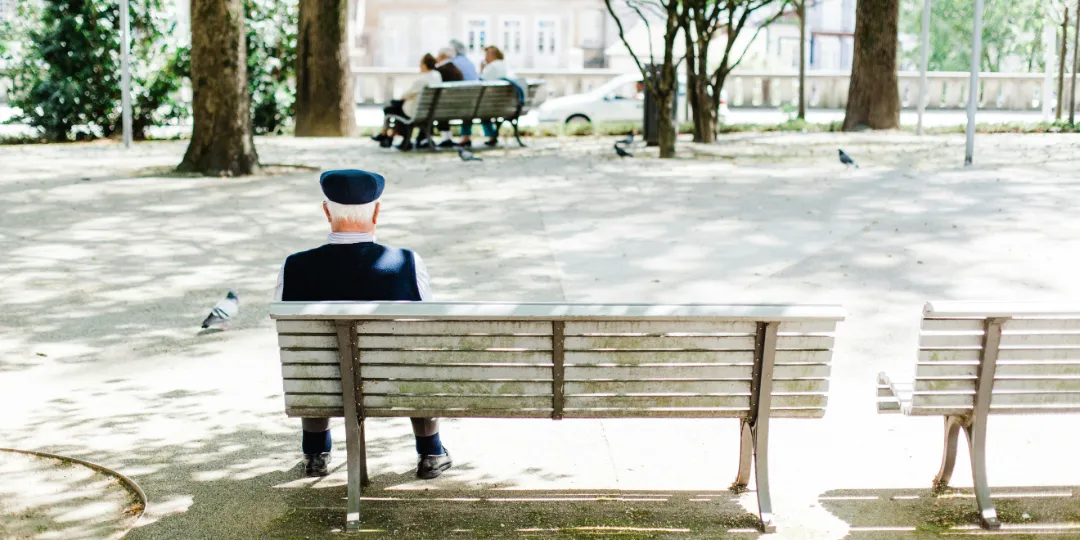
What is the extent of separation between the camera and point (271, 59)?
22.2 m

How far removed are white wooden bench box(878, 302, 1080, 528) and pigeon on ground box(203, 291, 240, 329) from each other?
A: 4.19m

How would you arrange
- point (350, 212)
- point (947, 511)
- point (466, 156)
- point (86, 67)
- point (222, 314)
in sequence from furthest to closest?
1. point (86, 67)
2. point (466, 156)
3. point (222, 314)
4. point (350, 212)
5. point (947, 511)

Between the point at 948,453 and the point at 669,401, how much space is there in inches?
44.0

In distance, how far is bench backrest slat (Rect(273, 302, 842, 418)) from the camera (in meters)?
4.36

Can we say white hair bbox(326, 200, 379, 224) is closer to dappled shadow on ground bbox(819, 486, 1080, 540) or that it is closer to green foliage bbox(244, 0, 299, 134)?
dappled shadow on ground bbox(819, 486, 1080, 540)

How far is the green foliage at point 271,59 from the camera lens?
21.9 metres

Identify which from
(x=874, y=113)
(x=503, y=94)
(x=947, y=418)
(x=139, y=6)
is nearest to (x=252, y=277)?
(x=947, y=418)

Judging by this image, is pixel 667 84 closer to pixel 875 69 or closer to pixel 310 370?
pixel 875 69

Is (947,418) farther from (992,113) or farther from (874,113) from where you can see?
(992,113)

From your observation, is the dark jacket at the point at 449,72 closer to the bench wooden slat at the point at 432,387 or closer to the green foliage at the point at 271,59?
the green foliage at the point at 271,59

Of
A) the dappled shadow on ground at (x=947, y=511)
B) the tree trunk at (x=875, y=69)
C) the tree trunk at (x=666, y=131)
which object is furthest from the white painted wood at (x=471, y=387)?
Answer: the tree trunk at (x=875, y=69)

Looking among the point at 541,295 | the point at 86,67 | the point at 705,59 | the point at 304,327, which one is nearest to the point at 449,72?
the point at 705,59

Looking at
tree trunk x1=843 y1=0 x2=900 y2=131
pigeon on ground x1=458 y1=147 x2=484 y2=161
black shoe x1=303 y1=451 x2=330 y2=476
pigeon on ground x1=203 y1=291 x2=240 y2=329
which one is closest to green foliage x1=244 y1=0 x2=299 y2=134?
pigeon on ground x1=458 y1=147 x2=484 y2=161

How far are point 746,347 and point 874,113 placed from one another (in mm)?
18717
